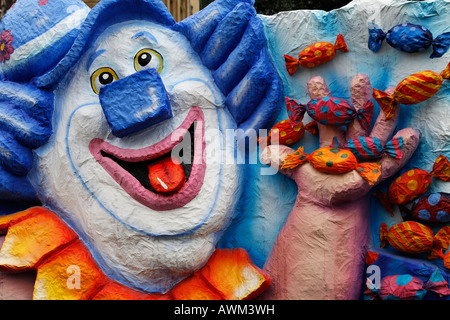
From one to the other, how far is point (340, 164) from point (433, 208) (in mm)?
330

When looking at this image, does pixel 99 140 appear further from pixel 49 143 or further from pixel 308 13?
pixel 308 13

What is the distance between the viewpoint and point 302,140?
2025mm

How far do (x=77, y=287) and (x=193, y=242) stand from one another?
45 centimetres

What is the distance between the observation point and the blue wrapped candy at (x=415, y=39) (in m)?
1.79

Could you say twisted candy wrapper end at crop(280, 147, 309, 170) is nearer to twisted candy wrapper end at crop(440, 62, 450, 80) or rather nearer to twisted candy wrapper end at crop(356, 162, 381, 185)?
twisted candy wrapper end at crop(356, 162, 381, 185)

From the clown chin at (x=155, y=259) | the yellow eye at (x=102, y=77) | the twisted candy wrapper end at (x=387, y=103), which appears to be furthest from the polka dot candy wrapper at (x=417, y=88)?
the yellow eye at (x=102, y=77)

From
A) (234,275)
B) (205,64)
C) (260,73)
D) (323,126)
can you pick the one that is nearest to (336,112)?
(323,126)

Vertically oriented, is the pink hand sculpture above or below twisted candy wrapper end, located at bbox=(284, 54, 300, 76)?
below

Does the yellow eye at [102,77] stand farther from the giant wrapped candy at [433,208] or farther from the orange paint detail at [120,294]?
the giant wrapped candy at [433,208]

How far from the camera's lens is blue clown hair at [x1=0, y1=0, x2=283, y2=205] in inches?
77.4

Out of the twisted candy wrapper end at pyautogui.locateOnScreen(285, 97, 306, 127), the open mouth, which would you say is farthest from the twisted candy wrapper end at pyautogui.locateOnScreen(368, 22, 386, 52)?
the open mouth

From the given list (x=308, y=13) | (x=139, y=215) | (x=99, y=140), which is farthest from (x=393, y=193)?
(x=99, y=140)

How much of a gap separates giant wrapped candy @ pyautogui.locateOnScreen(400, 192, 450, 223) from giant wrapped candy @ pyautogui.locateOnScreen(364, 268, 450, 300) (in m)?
0.17

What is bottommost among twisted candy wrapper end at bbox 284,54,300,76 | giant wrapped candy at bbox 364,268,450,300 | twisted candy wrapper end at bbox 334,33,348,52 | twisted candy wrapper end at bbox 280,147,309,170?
giant wrapped candy at bbox 364,268,450,300
